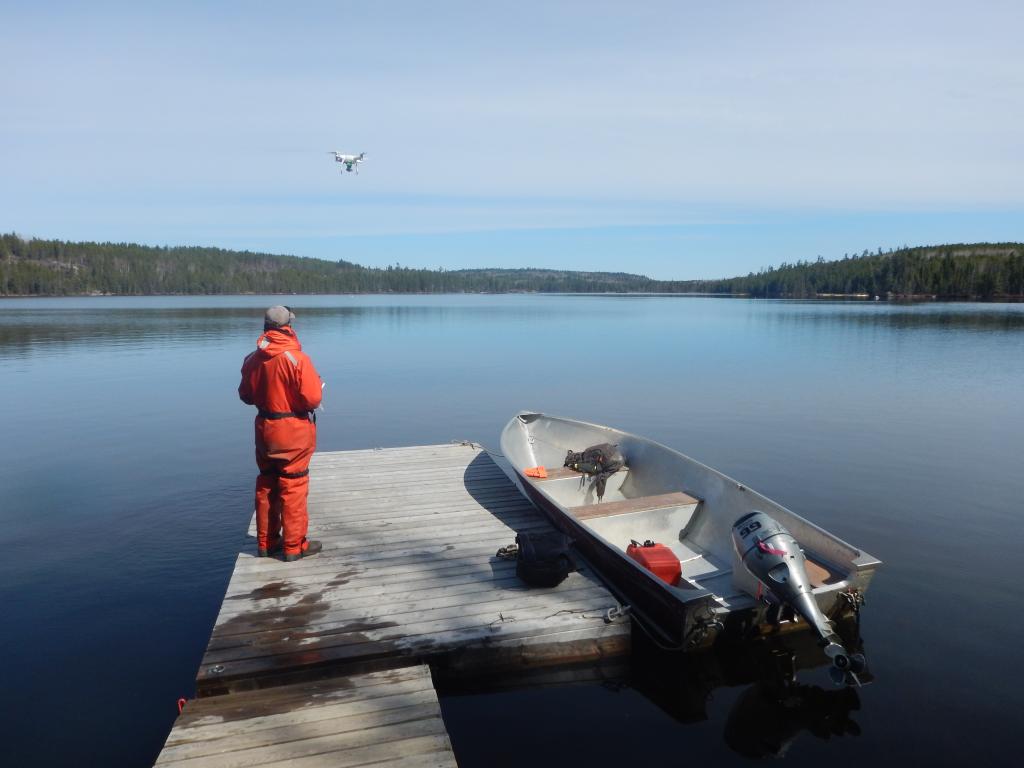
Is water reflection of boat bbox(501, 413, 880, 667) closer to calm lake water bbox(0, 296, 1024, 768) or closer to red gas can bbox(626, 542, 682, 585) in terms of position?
Result: red gas can bbox(626, 542, 682, 585)

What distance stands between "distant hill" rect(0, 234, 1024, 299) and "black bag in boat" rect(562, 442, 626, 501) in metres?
102

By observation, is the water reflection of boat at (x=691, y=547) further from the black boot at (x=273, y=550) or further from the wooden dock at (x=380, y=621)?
Result: the black boot at (x=273, y=550)

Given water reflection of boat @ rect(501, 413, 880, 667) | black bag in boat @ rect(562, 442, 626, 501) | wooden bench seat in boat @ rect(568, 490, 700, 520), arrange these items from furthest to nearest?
1. black bag in boat @ rect(562, 442, 626, 501)
2. wooden bench seat in boat @ rect(568, 490, 700, 520)
3. water reflection of boat @ rect(501, 413, 880, 667)

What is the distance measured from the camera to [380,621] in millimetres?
5109

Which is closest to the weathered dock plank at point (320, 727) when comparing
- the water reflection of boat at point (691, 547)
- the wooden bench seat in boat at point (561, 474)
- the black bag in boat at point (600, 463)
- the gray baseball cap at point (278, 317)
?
the water reflection of boat at point (691, 547)

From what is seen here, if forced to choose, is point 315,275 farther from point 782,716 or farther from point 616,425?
point 782,716

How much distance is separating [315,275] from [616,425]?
154755mm

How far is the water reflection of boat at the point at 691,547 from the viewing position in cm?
502

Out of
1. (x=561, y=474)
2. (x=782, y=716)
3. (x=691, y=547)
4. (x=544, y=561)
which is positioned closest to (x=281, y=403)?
(x=544, y=561)

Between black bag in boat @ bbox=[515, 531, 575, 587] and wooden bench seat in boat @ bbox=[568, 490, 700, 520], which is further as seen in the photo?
wooden bench seat in boat @ bbox=[568, 490, 700, 520]

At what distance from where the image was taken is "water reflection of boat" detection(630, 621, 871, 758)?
15.9 feet

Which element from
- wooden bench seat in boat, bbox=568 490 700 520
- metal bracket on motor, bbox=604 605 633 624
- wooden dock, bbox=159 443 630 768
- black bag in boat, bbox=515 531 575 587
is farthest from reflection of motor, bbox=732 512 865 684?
wooden bench seat in boat, bbox=568 490 700 520

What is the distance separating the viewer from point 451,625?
16.6 feet

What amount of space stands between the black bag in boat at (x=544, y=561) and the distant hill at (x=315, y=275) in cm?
10468
